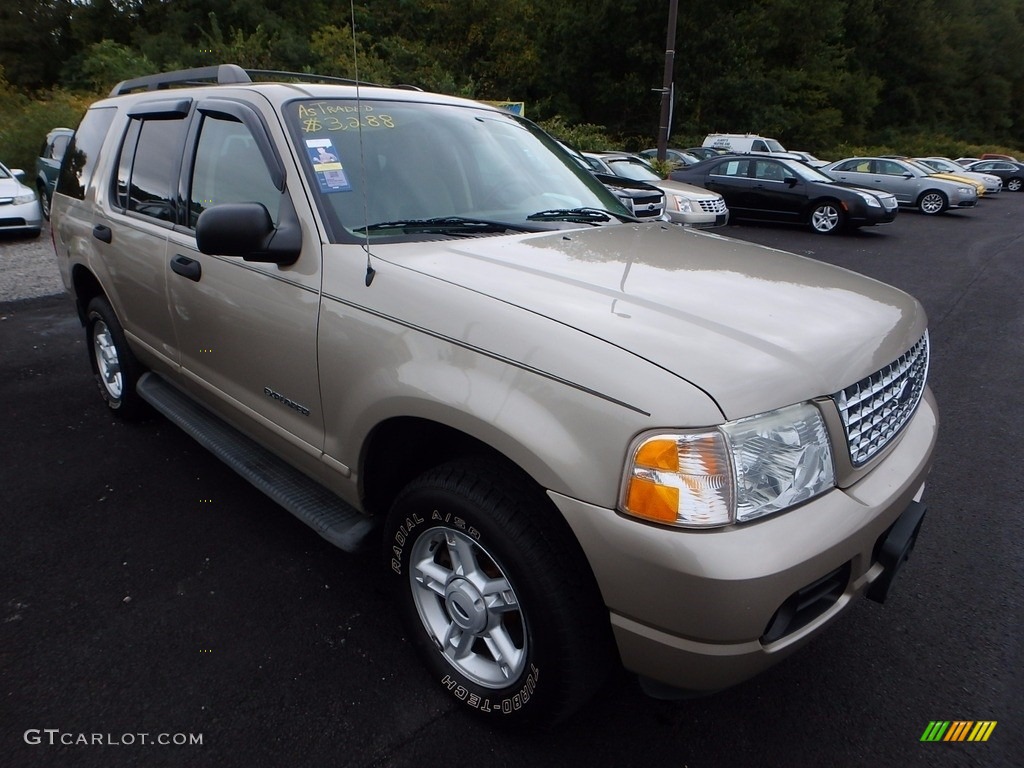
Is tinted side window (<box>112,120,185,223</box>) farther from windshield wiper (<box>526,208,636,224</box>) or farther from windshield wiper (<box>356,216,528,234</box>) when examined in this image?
windshield wiper (<box>526,208,636,224</box>)

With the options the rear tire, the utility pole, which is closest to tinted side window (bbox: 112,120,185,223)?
the rear tire

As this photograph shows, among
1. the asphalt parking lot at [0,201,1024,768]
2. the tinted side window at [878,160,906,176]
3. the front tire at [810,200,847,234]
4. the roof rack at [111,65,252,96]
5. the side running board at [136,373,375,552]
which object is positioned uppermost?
the roof rack at [111,65,252,96]

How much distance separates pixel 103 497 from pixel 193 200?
5.06 ft

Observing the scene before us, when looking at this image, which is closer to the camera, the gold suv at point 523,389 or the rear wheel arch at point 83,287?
the gold suv at point 523,389

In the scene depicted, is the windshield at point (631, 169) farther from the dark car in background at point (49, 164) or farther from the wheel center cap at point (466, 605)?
the wheel center cap at point (466, 605)

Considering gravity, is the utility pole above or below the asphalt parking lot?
above

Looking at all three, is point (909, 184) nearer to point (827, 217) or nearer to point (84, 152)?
point (827, 217)

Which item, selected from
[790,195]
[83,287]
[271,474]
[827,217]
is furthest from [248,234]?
[790,195]

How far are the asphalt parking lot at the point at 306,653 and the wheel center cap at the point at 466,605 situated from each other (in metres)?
0.33

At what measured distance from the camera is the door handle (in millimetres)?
2938

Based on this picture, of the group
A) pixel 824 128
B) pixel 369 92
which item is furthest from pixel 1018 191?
pixel 369 92

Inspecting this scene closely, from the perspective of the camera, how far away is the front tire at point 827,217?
13.6 meters

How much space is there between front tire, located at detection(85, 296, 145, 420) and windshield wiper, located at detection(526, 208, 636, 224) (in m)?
2.53

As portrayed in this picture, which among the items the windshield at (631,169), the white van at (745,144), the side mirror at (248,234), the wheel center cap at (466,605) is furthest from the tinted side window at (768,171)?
the wheel center cap at (466,605)
